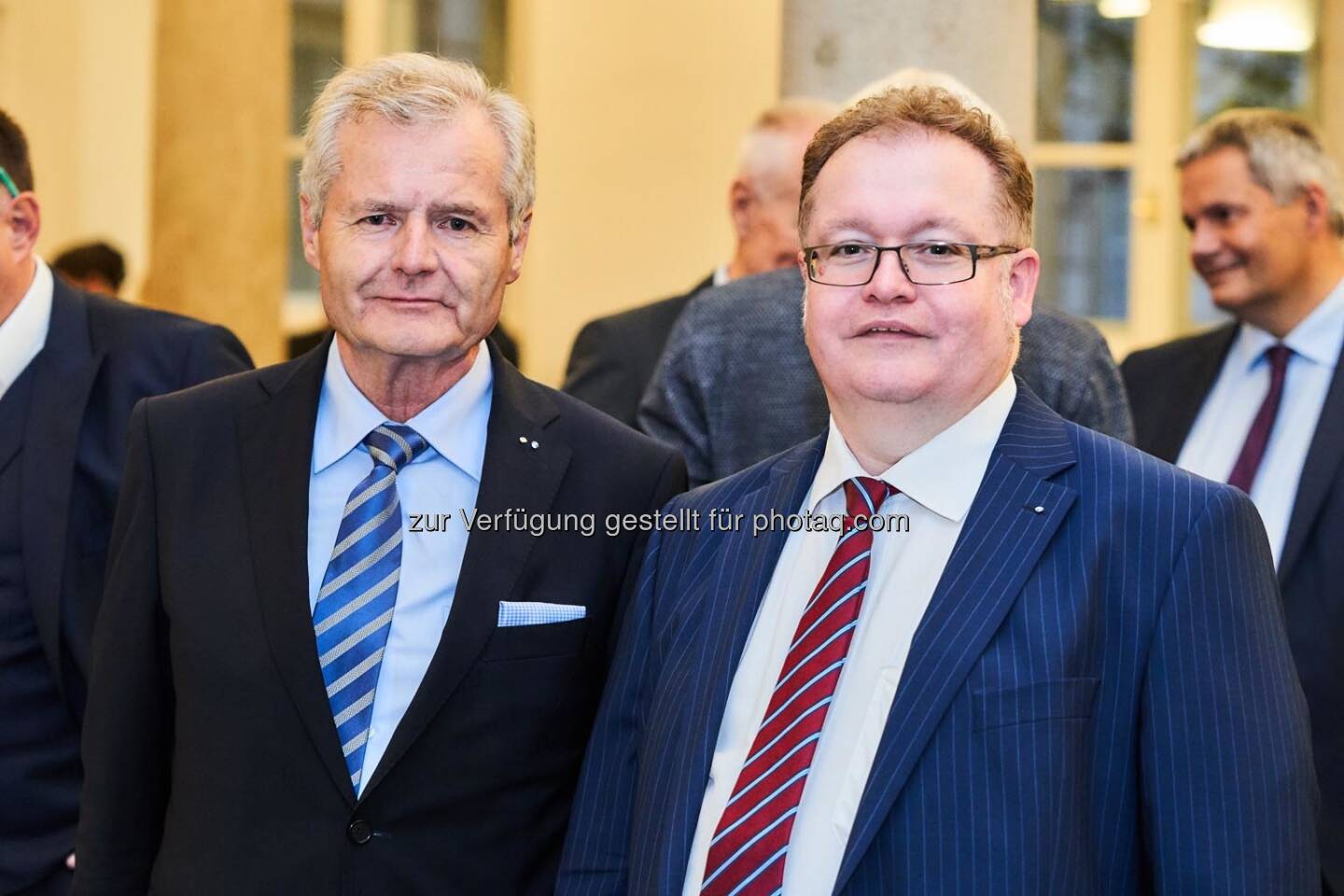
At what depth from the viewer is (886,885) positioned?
6.82ft

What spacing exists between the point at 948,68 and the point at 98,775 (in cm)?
255

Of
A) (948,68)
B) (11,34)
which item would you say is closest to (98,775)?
(948,68)

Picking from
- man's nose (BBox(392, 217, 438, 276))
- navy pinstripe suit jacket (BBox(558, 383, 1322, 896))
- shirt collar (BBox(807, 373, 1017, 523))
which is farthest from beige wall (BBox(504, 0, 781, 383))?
navy pinstripe suit jacket (BBox(558, 383, 1322, 896))

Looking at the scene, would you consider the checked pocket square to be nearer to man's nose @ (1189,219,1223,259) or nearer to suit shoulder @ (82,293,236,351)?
suit shoulder @ (82,293,236,351)

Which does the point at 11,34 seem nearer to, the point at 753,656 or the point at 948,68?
the point at 948,68

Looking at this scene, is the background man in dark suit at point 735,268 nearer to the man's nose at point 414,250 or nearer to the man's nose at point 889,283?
the man's nose at point 414,250

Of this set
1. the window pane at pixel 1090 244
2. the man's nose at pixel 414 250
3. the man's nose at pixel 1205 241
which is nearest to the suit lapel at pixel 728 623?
the man's nose at pixel 414 250

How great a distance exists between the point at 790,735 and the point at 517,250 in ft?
3.17

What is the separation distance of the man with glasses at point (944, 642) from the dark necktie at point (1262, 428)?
173 centimetres

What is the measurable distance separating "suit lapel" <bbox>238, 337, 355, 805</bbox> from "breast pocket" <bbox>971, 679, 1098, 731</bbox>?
0.94 meters

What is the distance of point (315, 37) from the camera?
933 cm

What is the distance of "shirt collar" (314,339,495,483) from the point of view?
265 centimetres

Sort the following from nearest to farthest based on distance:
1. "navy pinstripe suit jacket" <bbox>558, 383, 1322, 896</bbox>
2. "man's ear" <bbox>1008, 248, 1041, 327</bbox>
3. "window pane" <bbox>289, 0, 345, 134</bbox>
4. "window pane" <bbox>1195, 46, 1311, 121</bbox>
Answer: "navy pinstripe suit jacket" <bbox>558, 383, 1322, 896</bbox>, "man's ear" <bbox>1008, 248, 1041, 327</bbox>, "window pane" <bbox>1195, 46, 1311, 121</bbox>, "window pane" <bbox>289, 0, 345, 134</bbox>

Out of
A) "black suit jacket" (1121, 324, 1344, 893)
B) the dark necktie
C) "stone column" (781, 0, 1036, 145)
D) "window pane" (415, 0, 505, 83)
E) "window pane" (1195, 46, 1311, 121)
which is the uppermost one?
"window pane" (415, 0, 505, 83)
